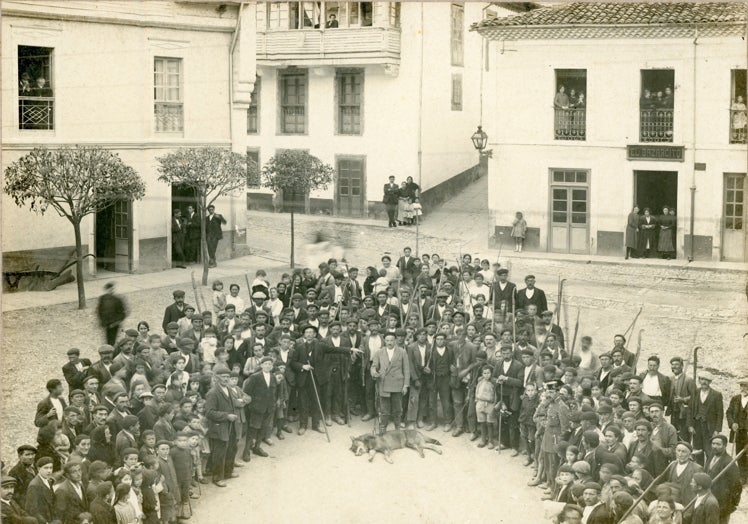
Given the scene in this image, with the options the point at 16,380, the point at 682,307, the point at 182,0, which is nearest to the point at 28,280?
the point at 16,380

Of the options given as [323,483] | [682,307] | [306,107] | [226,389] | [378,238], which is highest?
[306,107]

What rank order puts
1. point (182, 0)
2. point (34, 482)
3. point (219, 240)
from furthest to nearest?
point (219, 240) → point (182, 0) → point (34, 482)

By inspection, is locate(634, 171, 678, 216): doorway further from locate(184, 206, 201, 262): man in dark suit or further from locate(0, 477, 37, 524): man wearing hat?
locate(0, 477, 37, 524): man wearing hat

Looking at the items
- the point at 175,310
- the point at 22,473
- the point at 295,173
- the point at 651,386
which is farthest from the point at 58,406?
the point at 651,386

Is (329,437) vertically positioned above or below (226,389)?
below

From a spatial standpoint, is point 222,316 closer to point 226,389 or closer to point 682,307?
point 226,389

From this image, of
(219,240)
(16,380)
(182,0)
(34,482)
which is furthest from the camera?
(219,240)

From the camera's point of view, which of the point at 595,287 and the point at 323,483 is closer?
the point at 323,483
